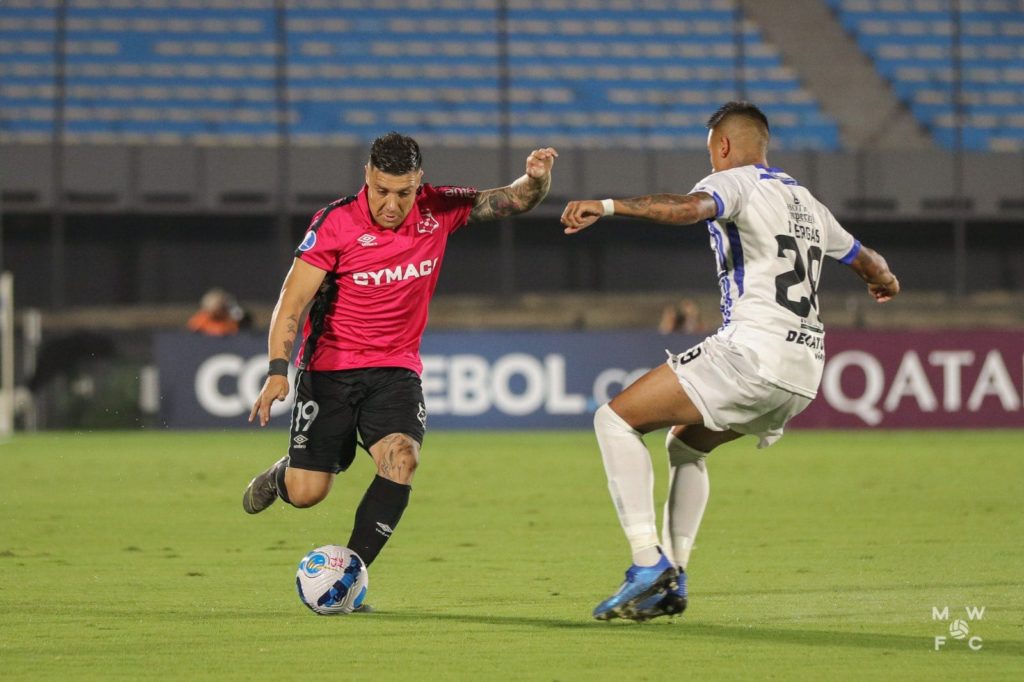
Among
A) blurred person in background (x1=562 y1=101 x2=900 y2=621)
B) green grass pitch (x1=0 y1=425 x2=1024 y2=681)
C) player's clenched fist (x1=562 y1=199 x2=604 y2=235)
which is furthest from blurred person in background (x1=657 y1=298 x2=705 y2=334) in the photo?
player's clenched fist (x1=562 y1=199 x2=604 y2=235)

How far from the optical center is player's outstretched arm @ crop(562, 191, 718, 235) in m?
5.65

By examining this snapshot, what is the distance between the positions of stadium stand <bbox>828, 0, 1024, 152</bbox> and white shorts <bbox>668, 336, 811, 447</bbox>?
21.0 metres

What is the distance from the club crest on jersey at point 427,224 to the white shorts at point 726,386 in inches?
56.2

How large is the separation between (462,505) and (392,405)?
4.51 meters

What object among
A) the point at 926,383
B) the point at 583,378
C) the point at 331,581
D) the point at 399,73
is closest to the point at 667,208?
the point at 331,581

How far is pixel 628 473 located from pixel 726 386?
530mm

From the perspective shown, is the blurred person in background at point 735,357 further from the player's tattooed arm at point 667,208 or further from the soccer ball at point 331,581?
the soccer ball at point 331,581

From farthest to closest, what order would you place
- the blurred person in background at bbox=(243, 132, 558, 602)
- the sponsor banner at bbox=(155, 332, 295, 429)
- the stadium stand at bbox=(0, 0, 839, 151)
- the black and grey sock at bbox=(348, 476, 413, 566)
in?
the stadium stand at bbox=(0, 0, 839, 151) < the sponsor banner at bbox=(155, 332, 295, 429) < the blurred person in background at bbox=(243, 132, 558, 602) < the black and grey sock at bbox=(348, 476, 413, 566)

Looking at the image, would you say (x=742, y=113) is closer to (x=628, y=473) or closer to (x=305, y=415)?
(x=628, y=473)

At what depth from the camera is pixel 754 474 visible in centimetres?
1411

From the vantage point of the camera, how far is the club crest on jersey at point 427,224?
7082 mm

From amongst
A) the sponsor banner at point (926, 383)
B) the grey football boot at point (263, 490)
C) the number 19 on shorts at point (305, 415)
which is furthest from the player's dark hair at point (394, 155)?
the sponsor banner at point (926, 383)

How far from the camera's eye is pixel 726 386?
6137 mm

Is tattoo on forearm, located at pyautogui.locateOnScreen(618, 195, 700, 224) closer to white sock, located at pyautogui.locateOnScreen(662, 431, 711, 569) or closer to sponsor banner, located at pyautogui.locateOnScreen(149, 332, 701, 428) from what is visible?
white sock, located at pyautogui.locateOnScreen(662, 431, 711, 569)
